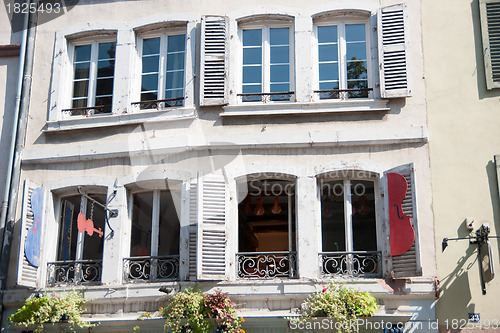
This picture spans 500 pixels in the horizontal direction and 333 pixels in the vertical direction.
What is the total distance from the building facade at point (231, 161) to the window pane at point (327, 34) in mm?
38

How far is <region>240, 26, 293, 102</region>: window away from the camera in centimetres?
1157

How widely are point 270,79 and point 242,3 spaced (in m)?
1.38

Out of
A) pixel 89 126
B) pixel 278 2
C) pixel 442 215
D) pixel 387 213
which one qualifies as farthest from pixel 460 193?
pixel 89 126

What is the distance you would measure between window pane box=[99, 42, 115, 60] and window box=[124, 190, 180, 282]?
99.7 inches

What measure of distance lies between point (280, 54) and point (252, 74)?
1.82 ft

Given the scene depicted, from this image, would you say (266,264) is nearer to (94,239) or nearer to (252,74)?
(94,239)

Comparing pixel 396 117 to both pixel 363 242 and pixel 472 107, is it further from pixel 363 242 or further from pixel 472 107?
pixel 363 242

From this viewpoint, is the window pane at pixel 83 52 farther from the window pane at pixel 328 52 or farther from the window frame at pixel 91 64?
the window pane at pixel 328 52

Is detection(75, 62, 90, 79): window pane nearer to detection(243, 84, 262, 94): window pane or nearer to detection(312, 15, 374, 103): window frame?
detection(243, 84, 262, 94): window pane

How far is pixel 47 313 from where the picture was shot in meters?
10.5

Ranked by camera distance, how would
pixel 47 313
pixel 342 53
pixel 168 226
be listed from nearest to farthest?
pixel 47 313 < pixel 168 226 < pixel 342 53

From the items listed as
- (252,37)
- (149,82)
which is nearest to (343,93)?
(252,37)

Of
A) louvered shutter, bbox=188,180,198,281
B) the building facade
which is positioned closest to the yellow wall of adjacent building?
the building facade

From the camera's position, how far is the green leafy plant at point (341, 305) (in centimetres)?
977
